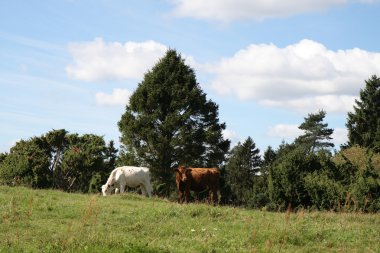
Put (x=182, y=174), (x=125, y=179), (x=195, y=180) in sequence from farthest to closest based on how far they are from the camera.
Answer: (x=125, y=179) < (x=195, y=180) < (x=182, y=174)

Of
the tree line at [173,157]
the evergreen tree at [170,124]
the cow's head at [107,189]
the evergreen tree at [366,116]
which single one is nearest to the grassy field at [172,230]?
the cow's head at [107,189]

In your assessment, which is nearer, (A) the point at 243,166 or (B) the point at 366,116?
(B) the point at 366,116

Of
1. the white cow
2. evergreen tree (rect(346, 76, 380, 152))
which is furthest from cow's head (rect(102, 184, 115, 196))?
evergreen tree (rect(346, 76, 380, 152))

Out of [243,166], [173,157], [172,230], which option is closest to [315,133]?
[243,166]

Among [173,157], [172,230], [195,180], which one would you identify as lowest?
[172,230]

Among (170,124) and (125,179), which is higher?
(170,124)

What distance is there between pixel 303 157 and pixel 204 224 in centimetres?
1987

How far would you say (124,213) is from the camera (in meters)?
15.2

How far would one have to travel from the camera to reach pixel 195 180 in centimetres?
2195

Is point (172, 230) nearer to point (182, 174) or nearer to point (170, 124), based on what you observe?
point (182, 174)

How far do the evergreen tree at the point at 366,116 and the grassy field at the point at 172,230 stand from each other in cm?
4479

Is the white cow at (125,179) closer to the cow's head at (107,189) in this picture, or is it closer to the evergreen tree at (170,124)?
the cow's head at (107,189)

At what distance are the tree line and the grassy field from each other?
42.3 feet

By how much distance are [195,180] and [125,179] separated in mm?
6144
